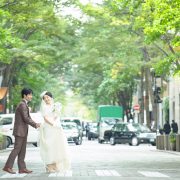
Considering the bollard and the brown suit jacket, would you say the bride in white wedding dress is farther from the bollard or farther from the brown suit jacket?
the bollard

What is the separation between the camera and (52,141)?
15.5 metres

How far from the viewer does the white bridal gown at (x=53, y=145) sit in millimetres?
15484

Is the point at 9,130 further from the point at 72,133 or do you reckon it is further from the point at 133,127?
the point at 133,127

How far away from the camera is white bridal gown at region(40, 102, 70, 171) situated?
610 inches

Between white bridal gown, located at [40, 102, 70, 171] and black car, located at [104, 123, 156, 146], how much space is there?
108ft

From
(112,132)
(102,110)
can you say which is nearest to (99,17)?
(112,132)

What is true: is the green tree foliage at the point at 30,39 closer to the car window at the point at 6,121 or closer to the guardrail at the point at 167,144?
the car window at the point at 6,121

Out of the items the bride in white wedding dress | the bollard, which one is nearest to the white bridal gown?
the bride in white wedding dress

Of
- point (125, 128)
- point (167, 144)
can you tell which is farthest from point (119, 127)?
point (167, 144)

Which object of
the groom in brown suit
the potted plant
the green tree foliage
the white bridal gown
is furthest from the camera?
the potted plant

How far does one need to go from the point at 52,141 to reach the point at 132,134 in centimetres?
3386

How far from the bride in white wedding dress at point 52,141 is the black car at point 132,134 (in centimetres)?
3286

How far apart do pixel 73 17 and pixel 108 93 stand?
76.6 feet

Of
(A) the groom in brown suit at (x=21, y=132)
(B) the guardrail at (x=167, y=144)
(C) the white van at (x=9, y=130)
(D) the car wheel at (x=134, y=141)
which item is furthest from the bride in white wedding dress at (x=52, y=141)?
(D) the car wheel at (x=134, y=141)
